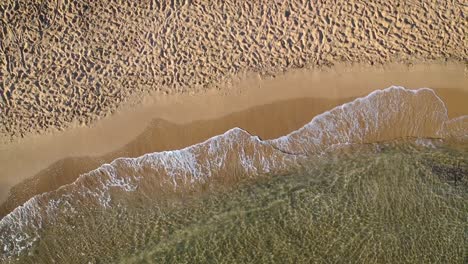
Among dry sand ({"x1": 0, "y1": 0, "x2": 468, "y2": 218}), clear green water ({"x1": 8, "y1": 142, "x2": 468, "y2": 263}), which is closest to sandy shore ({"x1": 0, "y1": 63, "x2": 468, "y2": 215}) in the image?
dry sand ({"x1": 0, "y1": 0, "x2": 468, "y2": 218})

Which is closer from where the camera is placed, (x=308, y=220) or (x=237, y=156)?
(x=308, y=220)

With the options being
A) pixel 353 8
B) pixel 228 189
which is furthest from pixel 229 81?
pixel 353 8

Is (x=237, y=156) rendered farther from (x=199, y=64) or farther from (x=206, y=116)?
(x=199, y=64)

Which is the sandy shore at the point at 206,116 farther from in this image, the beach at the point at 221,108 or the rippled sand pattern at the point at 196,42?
the rippled sand pattern at the point at 196,42

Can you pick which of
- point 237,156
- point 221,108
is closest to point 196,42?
point 221,108

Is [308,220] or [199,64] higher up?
[199,64]

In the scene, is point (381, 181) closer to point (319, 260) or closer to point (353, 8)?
point (319, 260)

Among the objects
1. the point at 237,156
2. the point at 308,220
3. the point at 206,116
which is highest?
the point at 206,116
